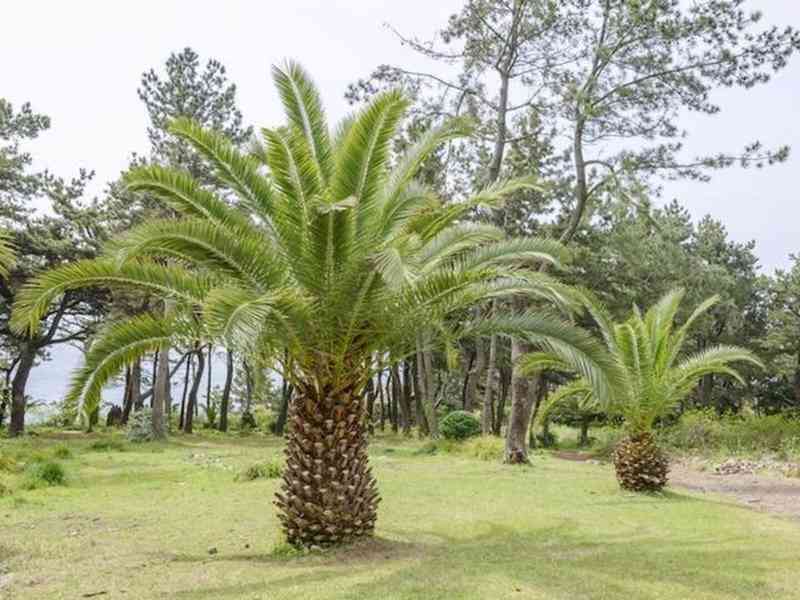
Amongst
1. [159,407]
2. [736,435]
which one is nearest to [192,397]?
[159,407]

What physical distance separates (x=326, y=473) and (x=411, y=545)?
4.24 feet

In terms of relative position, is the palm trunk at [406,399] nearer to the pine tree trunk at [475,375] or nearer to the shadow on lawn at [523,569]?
the pine tree trunk at [475,375]

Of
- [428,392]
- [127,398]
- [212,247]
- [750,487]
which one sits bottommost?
[750,487]

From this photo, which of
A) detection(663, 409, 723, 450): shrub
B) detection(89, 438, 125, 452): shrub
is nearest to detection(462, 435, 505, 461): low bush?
detection(663, 409, 723, 450): shrub

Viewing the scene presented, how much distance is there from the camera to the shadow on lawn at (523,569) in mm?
5543

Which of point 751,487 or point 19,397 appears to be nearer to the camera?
point 751,487

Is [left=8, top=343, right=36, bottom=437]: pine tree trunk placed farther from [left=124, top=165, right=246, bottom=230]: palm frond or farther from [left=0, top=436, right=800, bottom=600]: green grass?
[left=124, top=165, right=246, bottom=230]: palm frond

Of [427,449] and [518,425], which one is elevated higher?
[518,425]

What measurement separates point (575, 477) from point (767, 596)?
9417mm

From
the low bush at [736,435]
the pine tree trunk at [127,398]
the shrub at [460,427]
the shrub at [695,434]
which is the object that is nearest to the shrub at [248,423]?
the pine tree trunk at [127,398]

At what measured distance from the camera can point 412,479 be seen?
1341 centimetres

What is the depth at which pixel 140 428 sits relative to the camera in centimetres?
2355

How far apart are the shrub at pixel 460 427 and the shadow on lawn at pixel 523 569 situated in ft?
48.3

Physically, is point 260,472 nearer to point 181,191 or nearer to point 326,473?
point 326,473
